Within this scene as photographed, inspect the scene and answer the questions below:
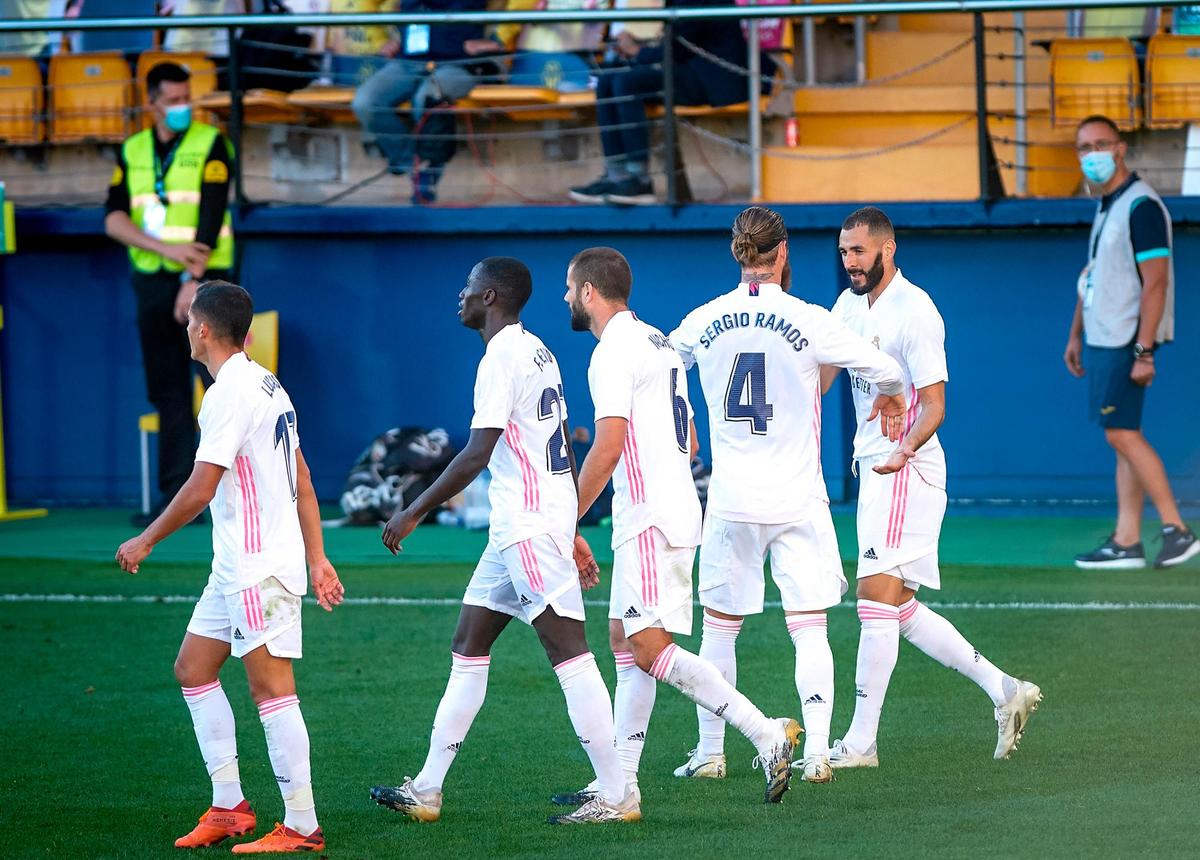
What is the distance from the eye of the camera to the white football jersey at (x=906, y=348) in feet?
19.0

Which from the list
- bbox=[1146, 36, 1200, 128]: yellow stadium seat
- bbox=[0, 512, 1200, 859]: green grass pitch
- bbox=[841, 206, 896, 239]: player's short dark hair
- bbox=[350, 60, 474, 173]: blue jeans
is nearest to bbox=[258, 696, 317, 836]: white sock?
bbox=[0, 512, 1200, 859]: green grass pitch

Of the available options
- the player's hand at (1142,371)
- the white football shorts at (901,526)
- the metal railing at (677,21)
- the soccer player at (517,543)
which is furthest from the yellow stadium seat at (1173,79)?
the soccer player at (517,543)

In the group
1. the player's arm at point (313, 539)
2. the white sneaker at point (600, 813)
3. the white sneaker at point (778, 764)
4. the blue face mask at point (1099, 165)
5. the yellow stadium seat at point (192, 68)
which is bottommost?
the white sneaker at point (600, 813)

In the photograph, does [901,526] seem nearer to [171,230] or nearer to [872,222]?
[872,222]

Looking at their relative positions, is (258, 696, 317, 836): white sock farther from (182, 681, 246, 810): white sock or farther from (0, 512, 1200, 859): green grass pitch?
(182, 681, 246, 810): white sock

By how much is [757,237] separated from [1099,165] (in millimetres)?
4513

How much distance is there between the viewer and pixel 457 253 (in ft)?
40.1

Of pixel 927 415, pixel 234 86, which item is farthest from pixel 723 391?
pixel 234 86

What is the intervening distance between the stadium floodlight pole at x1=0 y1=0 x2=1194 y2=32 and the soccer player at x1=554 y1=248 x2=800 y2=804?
5.47 meters

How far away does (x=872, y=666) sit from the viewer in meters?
5.82

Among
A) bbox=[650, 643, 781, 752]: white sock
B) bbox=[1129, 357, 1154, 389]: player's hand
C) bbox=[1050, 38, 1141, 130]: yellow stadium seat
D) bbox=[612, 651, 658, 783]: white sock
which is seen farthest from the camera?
bbox=[1050, 38, 1141, 130]: yellow stadium seat

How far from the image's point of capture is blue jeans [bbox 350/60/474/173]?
40.9 ft

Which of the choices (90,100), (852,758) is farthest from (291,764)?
(90,100)

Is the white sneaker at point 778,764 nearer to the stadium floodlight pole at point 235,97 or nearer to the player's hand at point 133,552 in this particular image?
the player's hand at point 133,552
